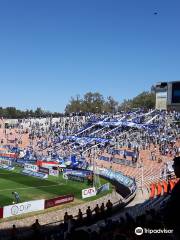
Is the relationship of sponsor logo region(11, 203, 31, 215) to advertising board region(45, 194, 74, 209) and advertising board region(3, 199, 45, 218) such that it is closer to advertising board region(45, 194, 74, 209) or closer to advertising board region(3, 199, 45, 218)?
advertising board region(3, 199, 45, 218)

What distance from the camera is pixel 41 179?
150 feet

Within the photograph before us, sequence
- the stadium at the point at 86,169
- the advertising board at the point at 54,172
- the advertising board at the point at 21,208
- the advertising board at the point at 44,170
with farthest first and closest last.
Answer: the advertising board at the point at 44,170 < the advertising board at the point at 54,172 < the stadium at the point at 86,169 < the advertising board at the point at 21,208

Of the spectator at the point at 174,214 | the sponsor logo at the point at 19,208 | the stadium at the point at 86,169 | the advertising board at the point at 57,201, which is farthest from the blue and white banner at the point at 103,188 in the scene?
the spectator at the point at 174,214

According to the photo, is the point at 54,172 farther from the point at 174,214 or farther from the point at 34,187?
the point at 174,214

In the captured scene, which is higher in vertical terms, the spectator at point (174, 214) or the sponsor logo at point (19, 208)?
the spectator at point (174, 214)

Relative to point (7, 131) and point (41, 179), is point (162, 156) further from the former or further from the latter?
point (7, 131)

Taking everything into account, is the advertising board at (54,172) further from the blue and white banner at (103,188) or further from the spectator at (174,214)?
the spectator at (174,214)

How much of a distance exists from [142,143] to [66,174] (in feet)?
52.1

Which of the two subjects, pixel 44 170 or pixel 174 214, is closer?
pixel 174 214

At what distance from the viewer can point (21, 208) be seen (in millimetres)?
29328

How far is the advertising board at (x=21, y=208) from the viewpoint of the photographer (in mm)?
28328

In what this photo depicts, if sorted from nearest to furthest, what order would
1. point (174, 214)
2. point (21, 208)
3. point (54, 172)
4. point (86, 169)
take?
point (174, 214)
point (21, 208)
point (54, 172)
point (86, 169)

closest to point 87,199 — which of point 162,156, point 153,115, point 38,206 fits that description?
point 38,206

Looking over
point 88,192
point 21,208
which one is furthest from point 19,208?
point 88,192
